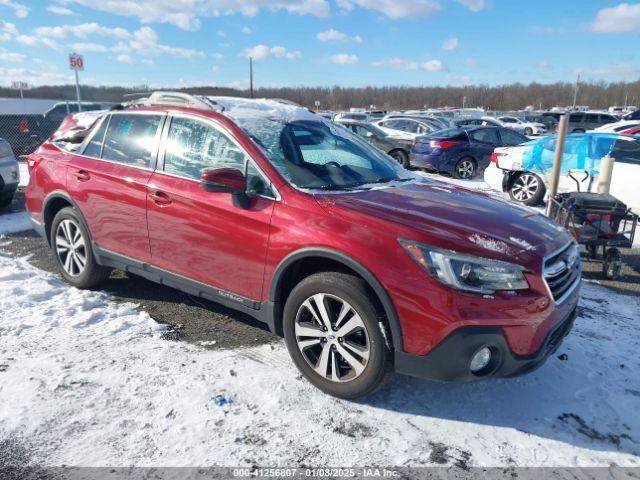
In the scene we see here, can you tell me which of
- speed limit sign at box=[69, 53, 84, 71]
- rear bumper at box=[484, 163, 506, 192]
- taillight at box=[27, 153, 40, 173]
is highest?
speed limit sign at box=[69, 53, 84, 71]

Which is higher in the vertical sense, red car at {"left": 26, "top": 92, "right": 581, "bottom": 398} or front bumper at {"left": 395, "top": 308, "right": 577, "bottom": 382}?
red car at {"left": 26, "top": 92, "right": 581, "bottom": 398}

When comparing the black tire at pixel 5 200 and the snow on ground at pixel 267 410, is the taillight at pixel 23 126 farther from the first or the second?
the snow on ground at pixel 267 410

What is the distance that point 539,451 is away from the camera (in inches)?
102

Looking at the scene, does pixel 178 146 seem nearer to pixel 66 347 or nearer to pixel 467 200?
pixel 66 347

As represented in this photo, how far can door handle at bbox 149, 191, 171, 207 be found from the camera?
3.64 metres

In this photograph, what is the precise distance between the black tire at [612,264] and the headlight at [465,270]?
3.59 meters

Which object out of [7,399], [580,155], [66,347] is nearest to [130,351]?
[66,347]

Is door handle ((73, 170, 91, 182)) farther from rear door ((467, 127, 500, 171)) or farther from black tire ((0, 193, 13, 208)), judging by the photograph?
rear door ((467, 127, 500, 171))

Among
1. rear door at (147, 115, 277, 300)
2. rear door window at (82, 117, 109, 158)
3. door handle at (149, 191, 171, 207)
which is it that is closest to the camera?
rear door at (147, 115, 277, 300)

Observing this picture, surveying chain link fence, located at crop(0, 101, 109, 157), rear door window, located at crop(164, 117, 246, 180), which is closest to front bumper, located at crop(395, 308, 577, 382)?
rear door window, located at crop(164, 117, 246, 180)

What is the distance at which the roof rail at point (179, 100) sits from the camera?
3.82 meters

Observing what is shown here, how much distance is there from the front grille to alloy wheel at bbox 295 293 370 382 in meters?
1.09

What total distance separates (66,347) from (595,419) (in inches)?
138

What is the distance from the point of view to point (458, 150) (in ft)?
42.3
